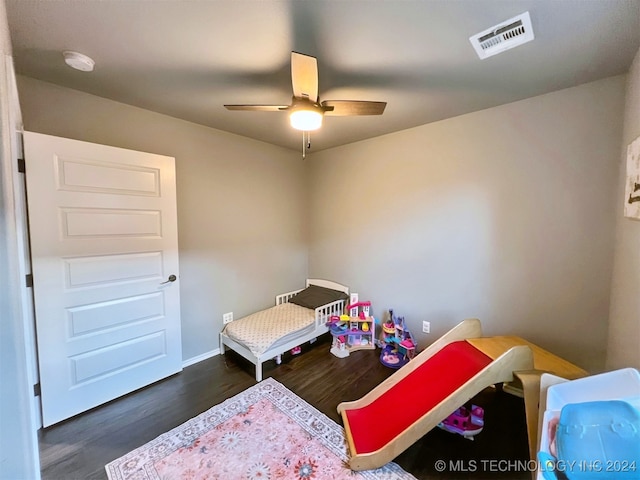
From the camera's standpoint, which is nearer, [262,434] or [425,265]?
[262,434]

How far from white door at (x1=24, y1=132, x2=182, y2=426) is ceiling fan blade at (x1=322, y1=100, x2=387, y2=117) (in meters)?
1.60

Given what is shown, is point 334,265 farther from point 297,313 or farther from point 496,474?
point 496,474

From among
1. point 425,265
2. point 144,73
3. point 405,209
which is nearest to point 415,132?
point 405,209

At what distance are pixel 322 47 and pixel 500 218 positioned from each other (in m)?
2.06

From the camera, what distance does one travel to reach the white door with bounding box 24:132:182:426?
1864 millimetres

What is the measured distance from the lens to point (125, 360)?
7.41 ft

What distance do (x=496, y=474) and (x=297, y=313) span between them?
2208mm

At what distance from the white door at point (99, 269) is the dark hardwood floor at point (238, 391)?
0.67 ft

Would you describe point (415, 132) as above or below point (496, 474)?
above

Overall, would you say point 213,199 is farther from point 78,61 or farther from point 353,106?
point 353,106

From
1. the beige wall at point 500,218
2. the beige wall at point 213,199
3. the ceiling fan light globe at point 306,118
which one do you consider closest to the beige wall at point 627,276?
the beige wall at point 500,218

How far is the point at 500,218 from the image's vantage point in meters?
2.39

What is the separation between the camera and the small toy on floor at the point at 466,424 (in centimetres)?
185

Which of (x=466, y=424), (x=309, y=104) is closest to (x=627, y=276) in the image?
(x=466, y=424)
